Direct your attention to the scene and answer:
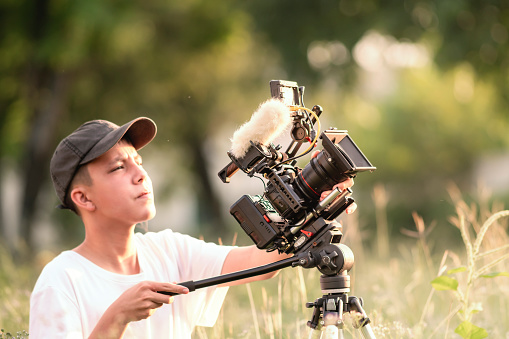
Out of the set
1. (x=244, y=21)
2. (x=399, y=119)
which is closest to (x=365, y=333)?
(x=244, y=21)

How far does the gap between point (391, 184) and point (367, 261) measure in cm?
1772

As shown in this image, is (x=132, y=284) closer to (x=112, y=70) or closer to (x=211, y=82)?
(x=112, y=70)

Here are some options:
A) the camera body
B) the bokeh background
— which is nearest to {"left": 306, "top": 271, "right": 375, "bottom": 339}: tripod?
the camera body

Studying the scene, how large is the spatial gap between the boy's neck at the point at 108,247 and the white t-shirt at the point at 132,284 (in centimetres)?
7

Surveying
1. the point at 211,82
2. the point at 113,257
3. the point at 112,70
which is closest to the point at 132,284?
the point at 113,257

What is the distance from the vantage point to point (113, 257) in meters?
3.06

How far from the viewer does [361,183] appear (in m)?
23.9

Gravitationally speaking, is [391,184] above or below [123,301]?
above

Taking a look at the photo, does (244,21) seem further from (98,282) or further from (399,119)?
(399,119)

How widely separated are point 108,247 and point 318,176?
3.13 feet

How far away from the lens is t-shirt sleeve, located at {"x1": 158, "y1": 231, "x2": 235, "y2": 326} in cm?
323

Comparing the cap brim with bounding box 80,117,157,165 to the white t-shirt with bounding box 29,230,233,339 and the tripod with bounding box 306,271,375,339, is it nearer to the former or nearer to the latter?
the white t-shirt with bounding box 29,230,233,339

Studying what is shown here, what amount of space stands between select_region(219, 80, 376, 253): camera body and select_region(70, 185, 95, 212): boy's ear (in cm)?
63

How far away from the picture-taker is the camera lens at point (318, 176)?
2.62 m
